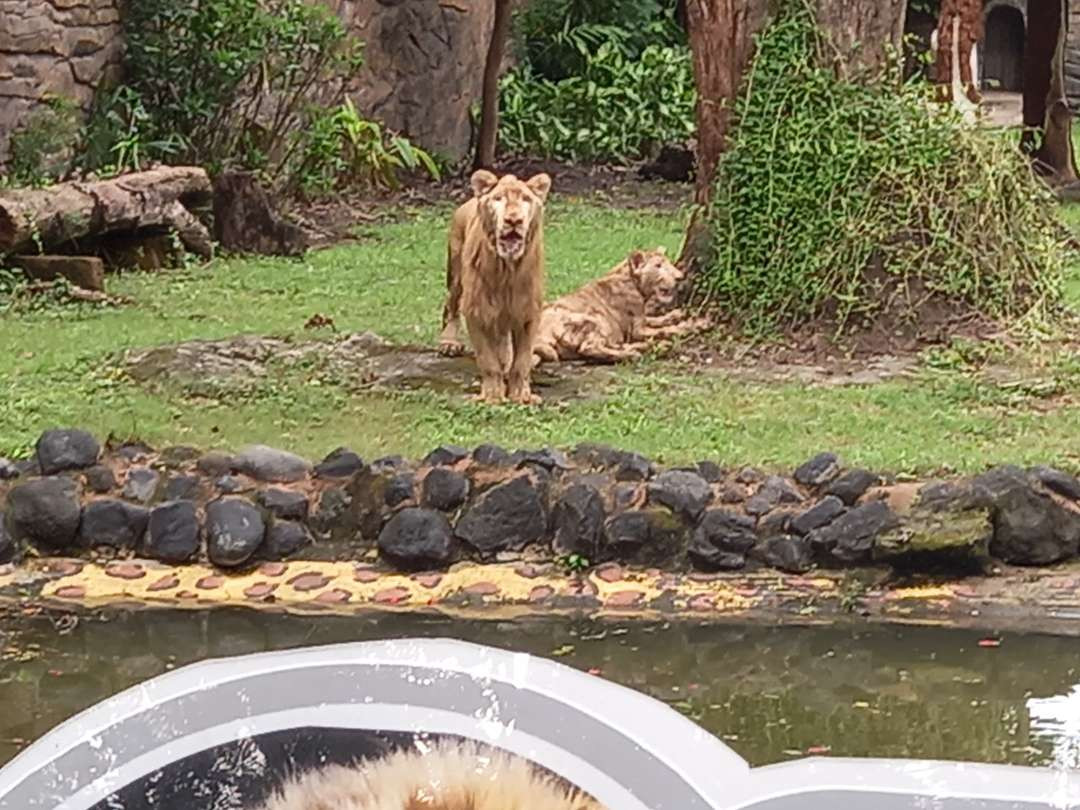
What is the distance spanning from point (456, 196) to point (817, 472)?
9.14 m

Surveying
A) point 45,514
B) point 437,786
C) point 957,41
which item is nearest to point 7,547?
point 45,514

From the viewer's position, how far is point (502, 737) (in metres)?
1.70

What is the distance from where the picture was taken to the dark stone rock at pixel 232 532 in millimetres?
5008

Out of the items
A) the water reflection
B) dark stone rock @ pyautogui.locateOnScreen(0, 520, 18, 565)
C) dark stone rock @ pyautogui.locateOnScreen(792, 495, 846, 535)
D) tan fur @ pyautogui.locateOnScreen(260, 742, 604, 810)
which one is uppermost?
tan fur @ pyautogui.locateOnScreen(260, 742, 604, 810)

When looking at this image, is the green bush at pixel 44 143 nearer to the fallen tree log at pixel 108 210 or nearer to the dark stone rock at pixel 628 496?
the fallen tree log at pixel 108 210

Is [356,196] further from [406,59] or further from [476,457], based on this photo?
[476,457]

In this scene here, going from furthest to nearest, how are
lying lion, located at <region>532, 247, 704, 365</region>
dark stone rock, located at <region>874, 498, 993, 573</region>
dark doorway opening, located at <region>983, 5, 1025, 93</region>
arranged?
1. dark doorway opening, located at <region>983, 5, 1025, 93</region>
2. lying lion, located at <region>532, 247, 704, 365</region>
3. dark stone rock, located at <region>874, 498, 993, 573</region>

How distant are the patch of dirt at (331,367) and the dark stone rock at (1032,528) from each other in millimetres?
2069

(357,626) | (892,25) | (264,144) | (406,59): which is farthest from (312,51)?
(357,626)

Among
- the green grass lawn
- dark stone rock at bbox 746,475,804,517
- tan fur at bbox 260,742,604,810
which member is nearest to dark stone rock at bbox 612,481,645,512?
dark stone rock at bbox 746,475,804,517

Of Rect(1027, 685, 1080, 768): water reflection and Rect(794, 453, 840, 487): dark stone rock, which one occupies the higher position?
Rect(794, 453, 840, 487): dark stone rock

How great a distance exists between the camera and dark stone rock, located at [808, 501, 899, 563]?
15.8 ft

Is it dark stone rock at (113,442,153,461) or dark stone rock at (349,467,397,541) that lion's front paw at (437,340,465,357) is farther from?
dark stone rock at (349,467,397,541)

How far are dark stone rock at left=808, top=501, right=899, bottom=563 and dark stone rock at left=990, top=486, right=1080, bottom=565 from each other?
11.4 inches
